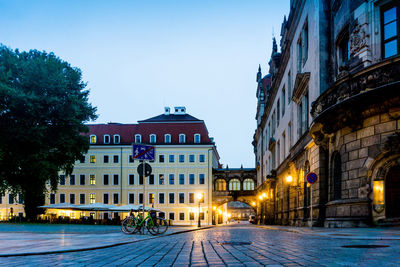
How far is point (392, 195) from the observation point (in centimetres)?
1730

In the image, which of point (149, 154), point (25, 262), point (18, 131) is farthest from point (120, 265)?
point (18, 131)

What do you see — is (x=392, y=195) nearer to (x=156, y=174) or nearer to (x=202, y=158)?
(x=202, y=158)

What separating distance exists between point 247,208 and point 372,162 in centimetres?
16183

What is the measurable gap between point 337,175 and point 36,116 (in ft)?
89.6

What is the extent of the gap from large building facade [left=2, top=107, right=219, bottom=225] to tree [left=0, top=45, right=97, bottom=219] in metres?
33.6

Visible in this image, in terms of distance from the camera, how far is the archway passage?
17.2m

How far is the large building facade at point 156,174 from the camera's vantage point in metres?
76.1

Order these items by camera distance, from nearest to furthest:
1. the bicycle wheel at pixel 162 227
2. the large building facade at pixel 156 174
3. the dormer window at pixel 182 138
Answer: the bicycle wheel at pixel 162 227
the large building facade at pixel 156 174
the dormer window at pixel 182 138

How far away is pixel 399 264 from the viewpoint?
648 cm

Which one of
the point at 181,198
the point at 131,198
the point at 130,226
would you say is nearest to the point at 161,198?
the point at 181,198

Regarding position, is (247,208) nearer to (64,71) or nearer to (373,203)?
(64,71)

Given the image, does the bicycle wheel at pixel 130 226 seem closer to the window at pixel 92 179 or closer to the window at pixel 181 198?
the window at pixel 181 198

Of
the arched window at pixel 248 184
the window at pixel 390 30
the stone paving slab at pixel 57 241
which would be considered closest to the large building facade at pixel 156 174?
the arched window at pixel 248 184

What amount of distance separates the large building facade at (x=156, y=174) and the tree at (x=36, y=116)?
110 ft
